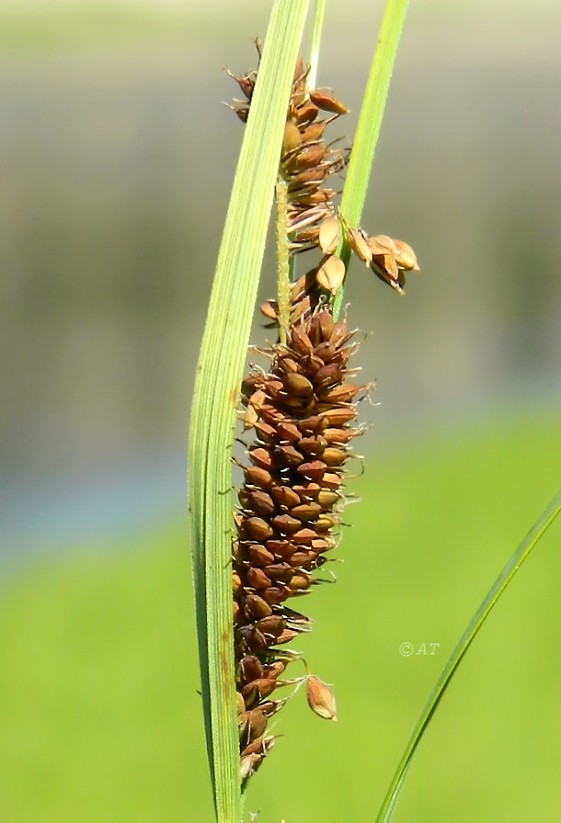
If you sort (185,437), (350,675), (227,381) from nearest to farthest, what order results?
(227,381)
(350,675)
(185,437)

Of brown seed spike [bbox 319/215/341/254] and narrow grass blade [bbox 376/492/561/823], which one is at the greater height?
brown seed spike [bbox 319/215/341/254]

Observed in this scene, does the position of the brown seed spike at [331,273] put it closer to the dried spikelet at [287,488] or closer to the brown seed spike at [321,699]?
the dried spikelet at [287,488]

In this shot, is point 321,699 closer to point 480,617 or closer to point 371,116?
Answer: point 480,617

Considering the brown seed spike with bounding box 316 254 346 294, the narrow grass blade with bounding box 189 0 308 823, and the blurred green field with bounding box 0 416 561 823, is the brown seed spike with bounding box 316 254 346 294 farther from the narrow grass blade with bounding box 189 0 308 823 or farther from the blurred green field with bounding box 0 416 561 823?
the blurred green field with bounding box 0 416 561 823

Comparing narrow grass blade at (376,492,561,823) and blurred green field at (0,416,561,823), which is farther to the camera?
blurred green field at (0,416,561,823)

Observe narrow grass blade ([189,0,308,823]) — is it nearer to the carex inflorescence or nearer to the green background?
the carex inflorescence

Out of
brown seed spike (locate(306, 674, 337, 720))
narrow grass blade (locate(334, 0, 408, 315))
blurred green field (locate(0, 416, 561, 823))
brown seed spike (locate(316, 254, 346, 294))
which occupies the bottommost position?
blurred green field (locate(0, 416, 561, 823))

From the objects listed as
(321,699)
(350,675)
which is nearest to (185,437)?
(350,675)

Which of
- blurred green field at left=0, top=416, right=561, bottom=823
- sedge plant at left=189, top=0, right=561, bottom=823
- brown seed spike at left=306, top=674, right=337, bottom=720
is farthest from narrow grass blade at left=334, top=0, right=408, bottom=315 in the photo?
blurred green field at left=0, top=416, right=561, bottom=823

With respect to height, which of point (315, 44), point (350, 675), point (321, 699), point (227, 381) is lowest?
point (350, 675)
